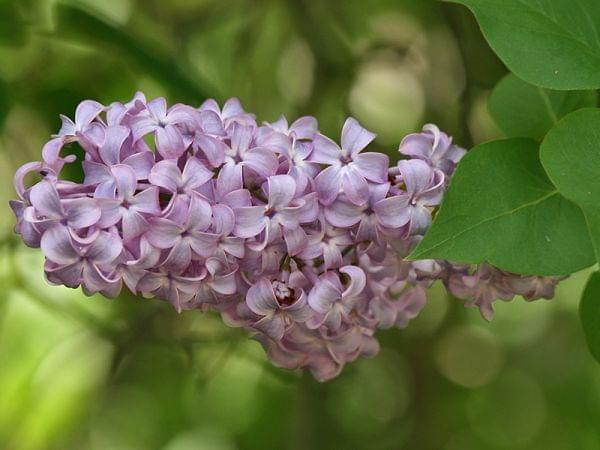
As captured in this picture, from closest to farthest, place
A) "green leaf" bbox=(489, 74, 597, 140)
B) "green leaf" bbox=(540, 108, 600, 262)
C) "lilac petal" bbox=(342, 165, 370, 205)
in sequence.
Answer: "green leaf" bbox=(540, 108, 600, 262), "lilac petal" bbox=(342, 165, 370, 205), "green leaf" bbox=(489, 74, 597, 140)

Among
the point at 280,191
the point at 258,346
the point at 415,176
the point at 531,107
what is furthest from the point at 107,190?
the point at 258,346

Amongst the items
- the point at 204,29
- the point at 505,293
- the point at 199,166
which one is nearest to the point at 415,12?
the point at 204,29

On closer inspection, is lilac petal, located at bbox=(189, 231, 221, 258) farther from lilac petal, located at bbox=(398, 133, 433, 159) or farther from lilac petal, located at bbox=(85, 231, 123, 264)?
lilac petal, located at bbox=(398, 133, 433, 159)

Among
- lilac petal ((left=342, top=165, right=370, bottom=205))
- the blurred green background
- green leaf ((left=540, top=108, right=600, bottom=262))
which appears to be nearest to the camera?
green leaf ((left=540, top=108, right=600, bottom=262))

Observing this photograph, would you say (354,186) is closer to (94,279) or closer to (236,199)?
(236,199)

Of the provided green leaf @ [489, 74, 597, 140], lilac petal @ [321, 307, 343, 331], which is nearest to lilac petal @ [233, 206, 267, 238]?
lilac petal @ [321, 307, 343, 331]

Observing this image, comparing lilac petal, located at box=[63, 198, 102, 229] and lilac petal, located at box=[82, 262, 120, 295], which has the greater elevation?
lilac petal, located at box=[63, 198, 102, 229]
